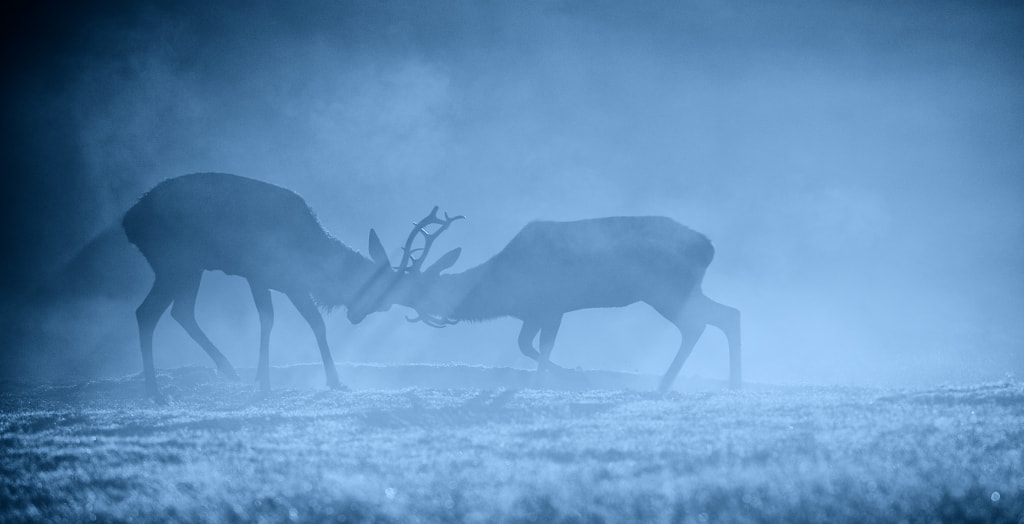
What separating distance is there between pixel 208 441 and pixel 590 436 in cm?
377

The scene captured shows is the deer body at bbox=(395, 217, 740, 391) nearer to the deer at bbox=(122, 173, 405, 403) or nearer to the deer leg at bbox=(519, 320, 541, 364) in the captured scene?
the deer leg at bbox=(519, 320, 541, 364)

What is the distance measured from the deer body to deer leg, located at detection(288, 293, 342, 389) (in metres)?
1.83

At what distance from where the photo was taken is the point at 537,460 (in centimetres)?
656

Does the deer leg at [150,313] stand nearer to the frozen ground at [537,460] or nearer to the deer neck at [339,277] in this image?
the frozen ground at [537,460]

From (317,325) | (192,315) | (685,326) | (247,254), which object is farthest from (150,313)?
(685,326)

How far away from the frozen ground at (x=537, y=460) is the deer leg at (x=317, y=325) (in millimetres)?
3160

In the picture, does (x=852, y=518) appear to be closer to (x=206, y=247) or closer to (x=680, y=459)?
(x=680, y=459)

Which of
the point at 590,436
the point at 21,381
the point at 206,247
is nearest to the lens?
the point at 590,436

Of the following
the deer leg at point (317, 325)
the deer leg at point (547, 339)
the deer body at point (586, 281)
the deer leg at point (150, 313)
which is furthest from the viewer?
the deer body at point (586, 281)

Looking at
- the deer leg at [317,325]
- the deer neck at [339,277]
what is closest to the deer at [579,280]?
the deer neck at [339,277]

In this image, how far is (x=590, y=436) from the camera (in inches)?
307

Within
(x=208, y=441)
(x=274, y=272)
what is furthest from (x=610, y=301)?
(x=208, y=441)

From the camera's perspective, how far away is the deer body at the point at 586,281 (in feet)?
51.8

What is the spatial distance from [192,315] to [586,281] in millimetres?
7584
